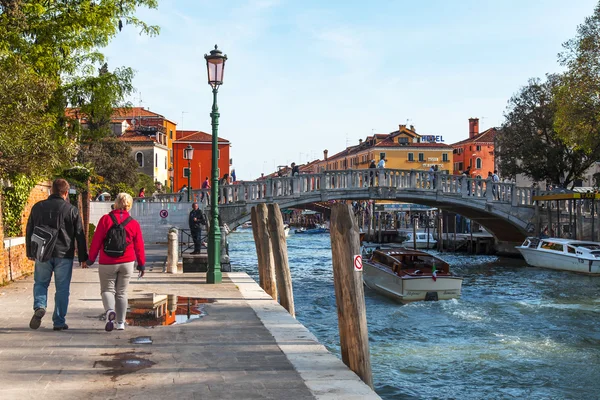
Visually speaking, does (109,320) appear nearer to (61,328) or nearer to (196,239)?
(61,328)

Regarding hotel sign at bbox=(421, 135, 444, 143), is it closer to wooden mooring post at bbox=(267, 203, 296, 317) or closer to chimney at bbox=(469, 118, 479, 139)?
chimney at bbox=(469, 118, 479, 139)

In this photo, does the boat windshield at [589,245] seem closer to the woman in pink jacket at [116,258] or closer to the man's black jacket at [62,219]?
the woman in pink jacket at [116,258]

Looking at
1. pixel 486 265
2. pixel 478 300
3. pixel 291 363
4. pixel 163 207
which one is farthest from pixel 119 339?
pixel 486 265

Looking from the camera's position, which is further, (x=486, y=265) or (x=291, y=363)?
(x=486, y=265)

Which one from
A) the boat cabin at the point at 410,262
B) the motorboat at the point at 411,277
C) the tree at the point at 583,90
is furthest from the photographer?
the tree at the point at 583,90

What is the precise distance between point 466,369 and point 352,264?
17.6 feet

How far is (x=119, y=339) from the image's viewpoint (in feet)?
22.5

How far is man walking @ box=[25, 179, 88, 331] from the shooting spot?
7.14 m

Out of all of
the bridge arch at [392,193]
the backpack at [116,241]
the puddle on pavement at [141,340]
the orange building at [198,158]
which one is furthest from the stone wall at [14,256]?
the orange building at [198,158]

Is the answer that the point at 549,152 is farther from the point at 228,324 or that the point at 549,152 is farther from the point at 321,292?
the point at 228,324

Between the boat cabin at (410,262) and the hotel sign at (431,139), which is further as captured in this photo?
the hotel sign at (431,139)

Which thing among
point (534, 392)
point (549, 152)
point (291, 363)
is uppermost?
point (549, 152)

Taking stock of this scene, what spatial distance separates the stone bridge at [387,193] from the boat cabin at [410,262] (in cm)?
751

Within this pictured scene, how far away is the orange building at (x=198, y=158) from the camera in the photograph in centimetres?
8006
